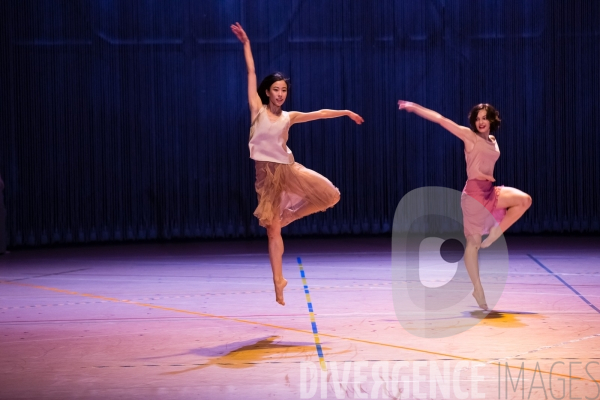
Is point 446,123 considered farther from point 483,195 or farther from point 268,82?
point 268,82

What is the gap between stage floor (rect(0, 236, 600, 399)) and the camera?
11.2ft

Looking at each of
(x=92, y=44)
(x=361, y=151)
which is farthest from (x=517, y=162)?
(x=92, y=44)

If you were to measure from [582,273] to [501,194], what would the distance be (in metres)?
2.04

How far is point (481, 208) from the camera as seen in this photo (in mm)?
5199

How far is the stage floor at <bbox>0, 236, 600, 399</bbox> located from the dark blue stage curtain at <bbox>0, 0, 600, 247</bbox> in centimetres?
A: 293

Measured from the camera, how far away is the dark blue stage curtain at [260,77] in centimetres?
1050

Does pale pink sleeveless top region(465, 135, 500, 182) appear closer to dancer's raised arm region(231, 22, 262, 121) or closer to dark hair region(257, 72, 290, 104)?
dark hair region(257, 72, 290, 104)

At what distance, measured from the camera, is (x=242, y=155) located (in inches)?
422

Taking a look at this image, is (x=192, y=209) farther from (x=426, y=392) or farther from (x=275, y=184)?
(x=426, y=392)
